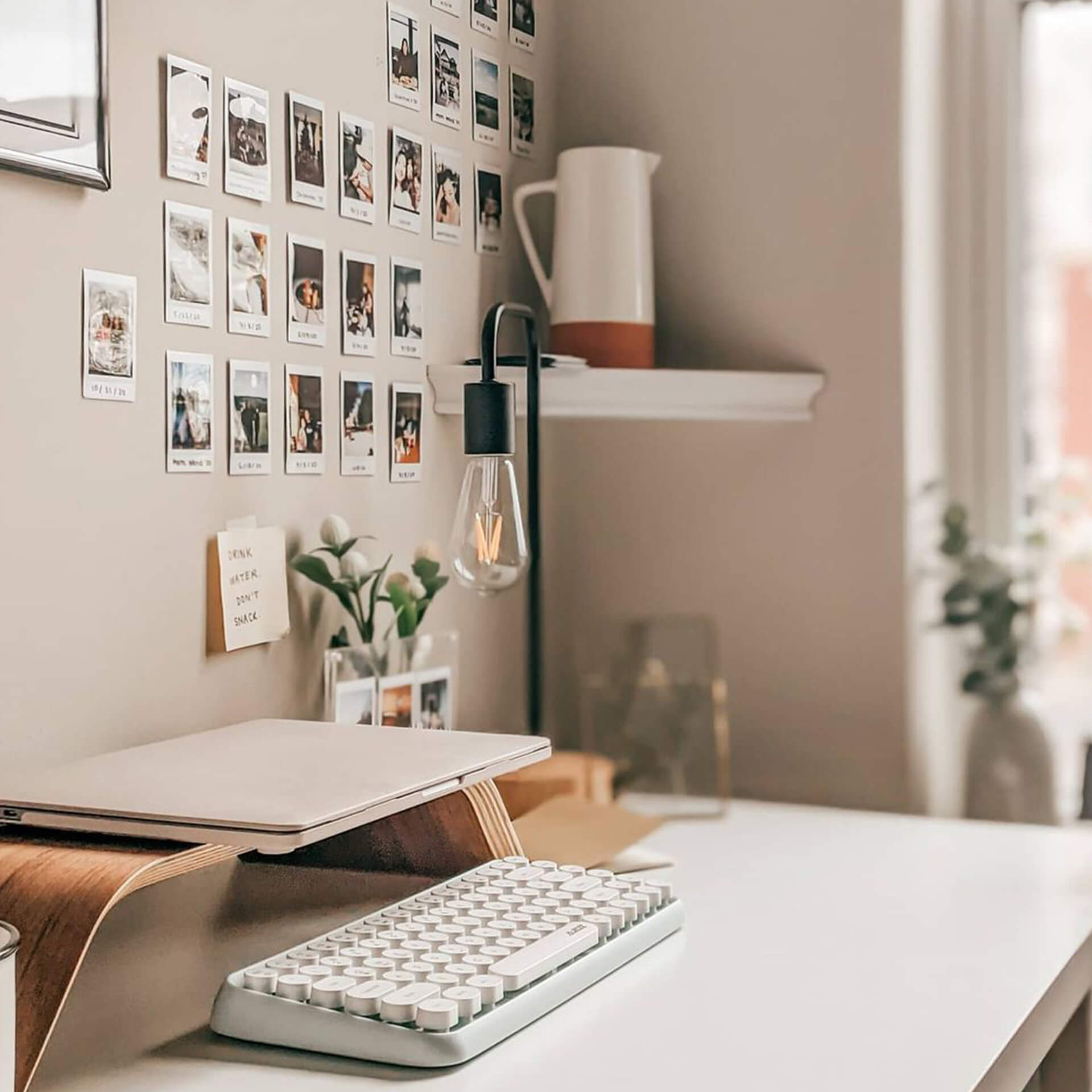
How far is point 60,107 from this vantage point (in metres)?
1.00

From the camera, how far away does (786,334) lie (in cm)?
167

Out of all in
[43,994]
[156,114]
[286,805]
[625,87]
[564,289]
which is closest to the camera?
[43,994]

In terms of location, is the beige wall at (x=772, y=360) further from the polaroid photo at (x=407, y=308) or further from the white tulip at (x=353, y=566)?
the white tulip at (x=353, y=566)

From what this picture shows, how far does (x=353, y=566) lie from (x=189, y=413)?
22 cm

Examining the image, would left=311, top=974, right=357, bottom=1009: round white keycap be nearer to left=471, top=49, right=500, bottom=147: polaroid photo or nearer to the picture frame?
the picture frame

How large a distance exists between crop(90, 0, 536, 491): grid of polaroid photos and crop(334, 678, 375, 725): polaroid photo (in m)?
0.19

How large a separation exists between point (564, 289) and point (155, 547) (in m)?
0.63

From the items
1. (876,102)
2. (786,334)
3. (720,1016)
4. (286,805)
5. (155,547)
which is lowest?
(720,1016)

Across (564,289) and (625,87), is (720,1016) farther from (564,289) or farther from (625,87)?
(625,87)

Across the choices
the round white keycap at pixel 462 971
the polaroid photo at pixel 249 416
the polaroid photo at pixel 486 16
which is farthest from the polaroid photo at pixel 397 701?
the polaroid photo at pixel 486 16

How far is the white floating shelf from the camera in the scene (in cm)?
148

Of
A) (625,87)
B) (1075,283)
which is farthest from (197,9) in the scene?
(1075,283)

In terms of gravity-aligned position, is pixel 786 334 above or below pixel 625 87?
below

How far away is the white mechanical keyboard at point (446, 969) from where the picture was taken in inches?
33.3
